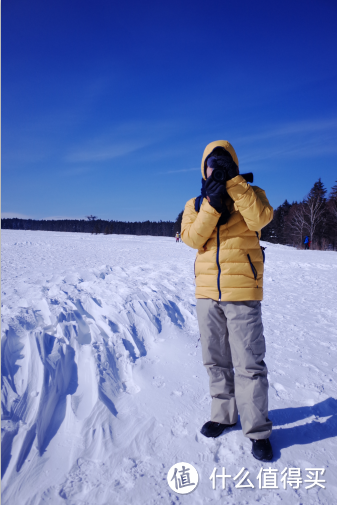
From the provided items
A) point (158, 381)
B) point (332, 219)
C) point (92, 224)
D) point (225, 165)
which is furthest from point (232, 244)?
point (92, 224)

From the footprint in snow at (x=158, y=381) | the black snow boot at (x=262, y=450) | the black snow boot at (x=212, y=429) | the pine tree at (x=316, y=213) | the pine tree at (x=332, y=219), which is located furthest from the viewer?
the pine tree at (x=332, y=219)

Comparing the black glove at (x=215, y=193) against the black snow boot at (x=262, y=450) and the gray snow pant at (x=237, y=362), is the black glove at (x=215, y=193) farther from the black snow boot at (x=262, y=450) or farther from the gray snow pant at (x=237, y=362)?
the black snow boot at (x=262, y=450)

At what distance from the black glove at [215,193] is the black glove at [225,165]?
79 mm

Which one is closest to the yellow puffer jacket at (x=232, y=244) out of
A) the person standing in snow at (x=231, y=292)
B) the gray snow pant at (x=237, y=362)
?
the person standing in snow at (x=231, y=292)

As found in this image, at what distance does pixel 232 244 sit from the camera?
2.16 m

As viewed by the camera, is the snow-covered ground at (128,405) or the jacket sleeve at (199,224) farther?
the jacket sleeve at (199,224)

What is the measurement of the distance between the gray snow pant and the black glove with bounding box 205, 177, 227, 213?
71 cm

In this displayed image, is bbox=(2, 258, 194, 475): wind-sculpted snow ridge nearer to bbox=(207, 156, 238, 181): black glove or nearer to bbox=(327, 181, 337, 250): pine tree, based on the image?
bbox=(207, 156, 238, 181): black glove

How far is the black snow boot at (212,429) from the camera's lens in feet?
7.14

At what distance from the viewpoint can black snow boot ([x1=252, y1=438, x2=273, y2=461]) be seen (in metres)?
1.96

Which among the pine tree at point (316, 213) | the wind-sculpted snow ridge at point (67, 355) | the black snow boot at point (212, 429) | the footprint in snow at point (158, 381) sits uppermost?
the pine tree at point (316, 213)

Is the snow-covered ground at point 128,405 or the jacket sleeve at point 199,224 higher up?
the jacket sleeve at point 199,224

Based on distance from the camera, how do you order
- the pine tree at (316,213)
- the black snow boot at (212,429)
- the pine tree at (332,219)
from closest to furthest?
1. the black snow boot at (212,429)
2. the pine tree at (316,213)
3. the pine tree at (332,219)

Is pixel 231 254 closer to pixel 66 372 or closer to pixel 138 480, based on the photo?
pixel 138 480
